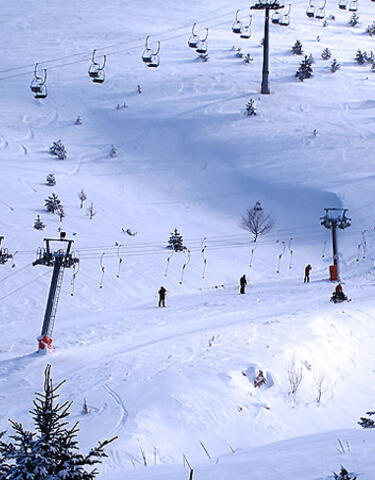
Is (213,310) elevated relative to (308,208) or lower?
lower

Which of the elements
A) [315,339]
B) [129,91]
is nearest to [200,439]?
[315,339]

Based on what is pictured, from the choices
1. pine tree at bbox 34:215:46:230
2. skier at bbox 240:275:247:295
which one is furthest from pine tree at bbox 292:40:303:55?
skier at bbox 240:275:247:295

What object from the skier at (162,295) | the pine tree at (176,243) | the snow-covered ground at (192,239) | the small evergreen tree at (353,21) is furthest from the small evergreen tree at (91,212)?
the small evergreen tree at (353,21)

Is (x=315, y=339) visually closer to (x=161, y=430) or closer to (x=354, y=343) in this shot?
(x=354, y=343)

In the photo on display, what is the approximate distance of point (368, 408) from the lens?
53.6ft

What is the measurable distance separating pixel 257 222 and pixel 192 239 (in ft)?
16.0

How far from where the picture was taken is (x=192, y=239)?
38625mm

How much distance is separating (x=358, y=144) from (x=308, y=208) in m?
9.14

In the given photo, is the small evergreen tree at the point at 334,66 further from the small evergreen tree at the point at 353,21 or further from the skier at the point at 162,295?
the skier at the point at 162,295

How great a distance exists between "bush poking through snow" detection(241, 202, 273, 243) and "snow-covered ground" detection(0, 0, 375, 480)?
57 centimetres

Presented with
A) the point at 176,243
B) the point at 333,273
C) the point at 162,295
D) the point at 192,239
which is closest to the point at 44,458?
the point at 162,295

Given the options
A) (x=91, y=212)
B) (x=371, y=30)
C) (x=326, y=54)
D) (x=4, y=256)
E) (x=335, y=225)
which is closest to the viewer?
(x=4, y=256)

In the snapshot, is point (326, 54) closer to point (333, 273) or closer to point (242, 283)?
point (333, 273)

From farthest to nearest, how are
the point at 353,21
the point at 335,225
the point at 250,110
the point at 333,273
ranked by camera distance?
1. the point at 353,21
2. the point at 250,110
3. the point at 335,225
4. the point at 333,273
